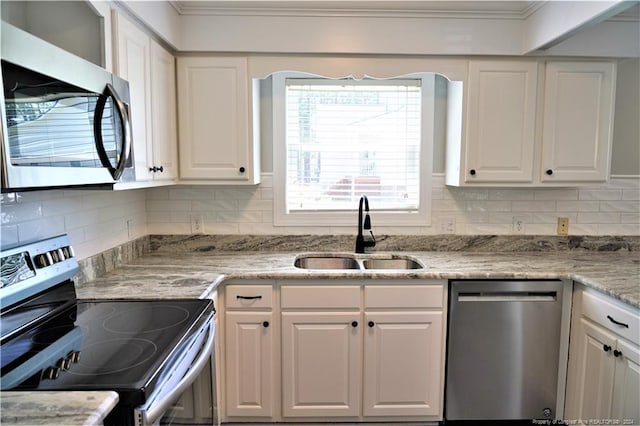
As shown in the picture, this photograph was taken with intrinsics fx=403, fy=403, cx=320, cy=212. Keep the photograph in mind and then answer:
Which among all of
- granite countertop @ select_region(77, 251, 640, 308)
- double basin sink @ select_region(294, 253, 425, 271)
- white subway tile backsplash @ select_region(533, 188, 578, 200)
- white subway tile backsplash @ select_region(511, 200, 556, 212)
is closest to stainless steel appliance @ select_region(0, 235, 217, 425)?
granite countertop @ select_region(77, 251, 640, 308)

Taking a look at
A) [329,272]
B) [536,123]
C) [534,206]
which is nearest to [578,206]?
[534,206]

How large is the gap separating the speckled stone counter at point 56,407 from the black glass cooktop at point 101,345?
0.04 metres

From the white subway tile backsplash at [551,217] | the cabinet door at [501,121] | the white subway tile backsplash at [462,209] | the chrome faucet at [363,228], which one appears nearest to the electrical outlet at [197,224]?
the white subway tile backsplash at [462,209]

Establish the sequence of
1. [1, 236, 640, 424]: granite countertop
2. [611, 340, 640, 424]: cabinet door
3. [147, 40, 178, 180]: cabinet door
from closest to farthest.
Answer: [611, 340, 640, 424]: cabinet door, [1, 236, 640, 424]: granite countertop, [147, 40, 178, 180]: cabinet door

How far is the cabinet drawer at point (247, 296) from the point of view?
7.04 feet

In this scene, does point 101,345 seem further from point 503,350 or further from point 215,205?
point 503,350

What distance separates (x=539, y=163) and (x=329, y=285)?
58.7 inches

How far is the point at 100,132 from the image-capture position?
4.35 feet

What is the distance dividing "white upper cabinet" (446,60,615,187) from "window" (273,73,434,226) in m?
0.35

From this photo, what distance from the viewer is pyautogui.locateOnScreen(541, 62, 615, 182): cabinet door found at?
238cm

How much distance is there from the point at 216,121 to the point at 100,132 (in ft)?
3.61

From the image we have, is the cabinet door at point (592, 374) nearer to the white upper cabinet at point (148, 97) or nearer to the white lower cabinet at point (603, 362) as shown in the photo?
the white lower cabinet at point (603, 362)

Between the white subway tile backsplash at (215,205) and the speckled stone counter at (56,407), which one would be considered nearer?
the speckled stone counter at (56,407)

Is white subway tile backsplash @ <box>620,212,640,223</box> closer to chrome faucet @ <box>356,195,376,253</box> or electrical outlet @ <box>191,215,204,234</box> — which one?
chrome faucet @ <box>356,195,376,253</box>
